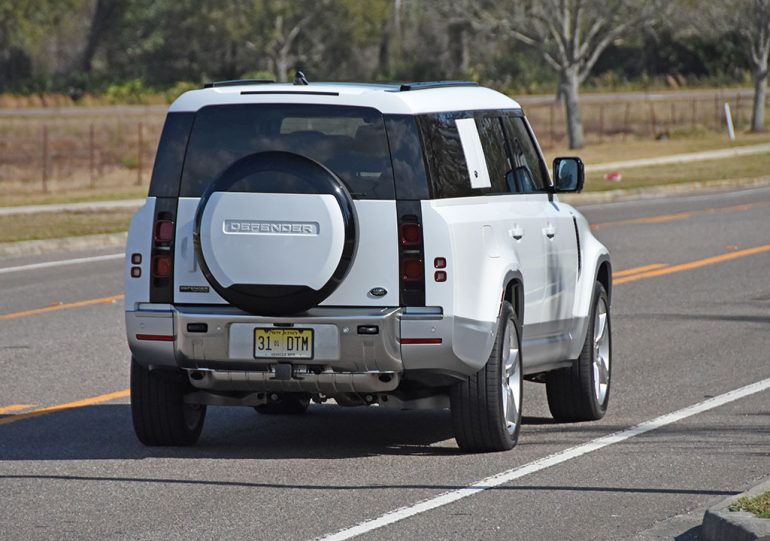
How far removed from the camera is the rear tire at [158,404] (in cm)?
886

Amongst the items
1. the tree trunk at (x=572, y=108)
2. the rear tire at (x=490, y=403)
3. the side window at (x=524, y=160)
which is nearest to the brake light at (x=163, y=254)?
the rear tire at (x=490, y=403)

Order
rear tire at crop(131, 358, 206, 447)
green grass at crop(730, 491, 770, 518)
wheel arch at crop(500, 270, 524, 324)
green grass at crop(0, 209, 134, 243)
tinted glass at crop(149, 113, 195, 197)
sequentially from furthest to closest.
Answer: green grass at crop(0, 209, 134, 243), wheel arch at crop(500, 270, 524, 324), rear tire at crop(131, 358, 206, 447), tinted glass at crop(149, 113, 195, 197), green grass at crop(730, 491, 770, 518)

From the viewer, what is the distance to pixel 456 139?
344 inches

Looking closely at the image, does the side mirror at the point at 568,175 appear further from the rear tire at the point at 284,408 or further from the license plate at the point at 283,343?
the license plate at the point at 283,343

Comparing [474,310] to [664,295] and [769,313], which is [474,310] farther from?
[664,295]

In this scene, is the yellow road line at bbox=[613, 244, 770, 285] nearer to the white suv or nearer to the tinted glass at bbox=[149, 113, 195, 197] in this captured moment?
the white suv

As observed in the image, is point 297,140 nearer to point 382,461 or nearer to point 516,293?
point 516,293

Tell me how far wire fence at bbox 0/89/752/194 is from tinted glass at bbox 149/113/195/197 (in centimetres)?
2762

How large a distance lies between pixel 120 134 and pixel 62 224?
2582 centimetres

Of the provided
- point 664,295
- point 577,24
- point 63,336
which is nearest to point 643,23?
point 577,24

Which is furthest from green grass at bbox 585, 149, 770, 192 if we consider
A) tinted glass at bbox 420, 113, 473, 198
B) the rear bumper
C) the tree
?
the rear bumper

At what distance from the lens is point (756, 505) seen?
6.72m

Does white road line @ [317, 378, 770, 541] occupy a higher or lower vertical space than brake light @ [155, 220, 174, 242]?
lower

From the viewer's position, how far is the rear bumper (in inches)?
326
